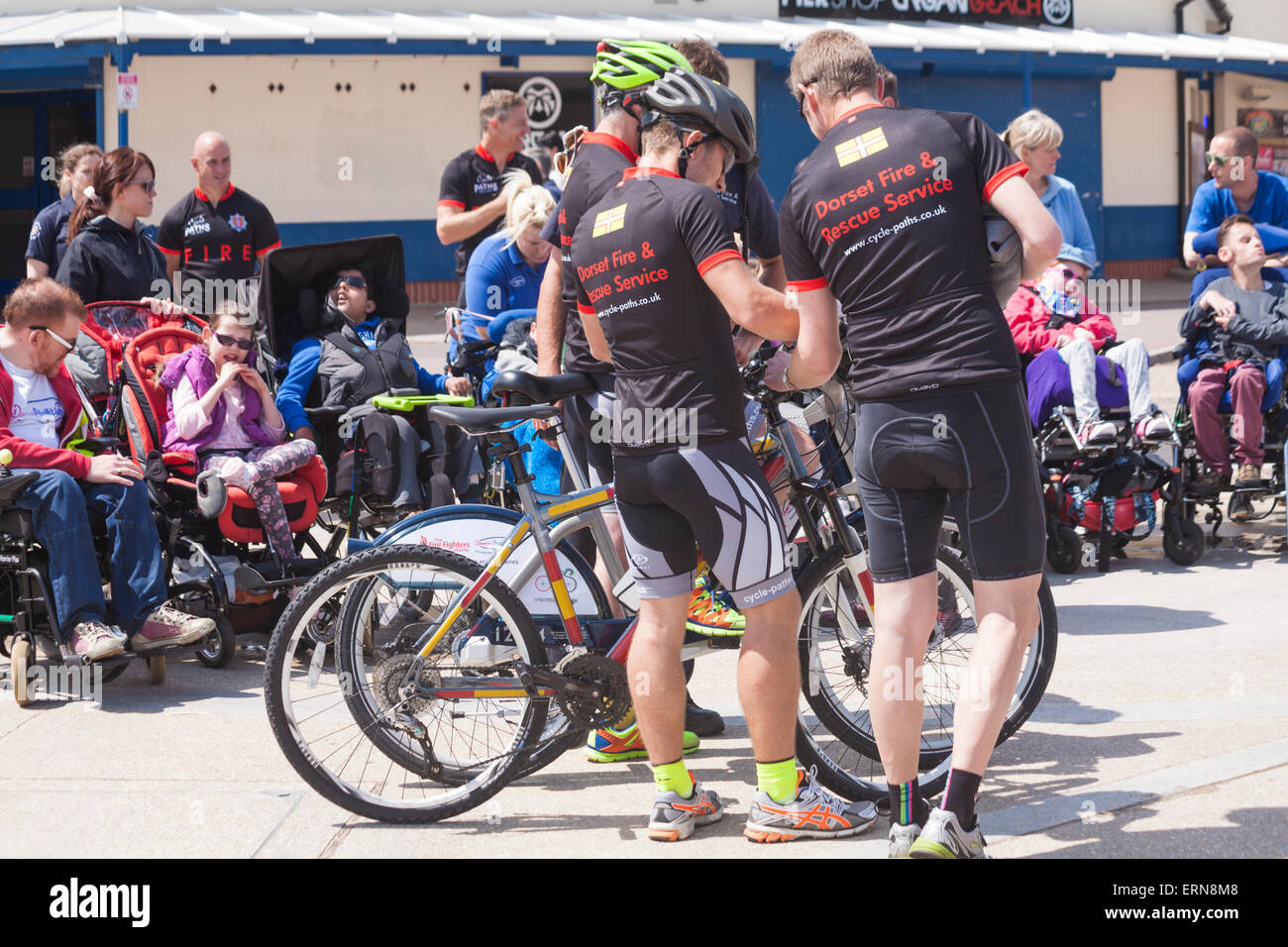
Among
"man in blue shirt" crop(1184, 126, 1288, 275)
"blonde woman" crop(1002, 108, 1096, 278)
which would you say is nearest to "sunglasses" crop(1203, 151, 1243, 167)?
"man in blue shirt" crop(1184, 126, 1288, 275)

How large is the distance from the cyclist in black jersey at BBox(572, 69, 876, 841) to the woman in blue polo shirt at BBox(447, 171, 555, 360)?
2347mm

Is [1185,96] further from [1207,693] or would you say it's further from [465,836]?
[465,836]

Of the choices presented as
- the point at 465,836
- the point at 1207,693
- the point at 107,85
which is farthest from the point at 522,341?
the point at 107,85

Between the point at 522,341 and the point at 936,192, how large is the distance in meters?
3.05

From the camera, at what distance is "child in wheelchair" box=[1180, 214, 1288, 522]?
7652 millimetres

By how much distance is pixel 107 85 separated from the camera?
18.2 metres

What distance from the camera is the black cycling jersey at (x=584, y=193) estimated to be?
181 inches

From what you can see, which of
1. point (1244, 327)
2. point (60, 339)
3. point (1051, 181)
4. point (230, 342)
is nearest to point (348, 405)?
point (230, 342)

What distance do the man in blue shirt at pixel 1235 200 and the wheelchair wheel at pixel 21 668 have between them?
6.28 meters

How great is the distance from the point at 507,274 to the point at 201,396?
55.4 inches

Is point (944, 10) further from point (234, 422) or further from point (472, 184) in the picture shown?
point (234, 422)

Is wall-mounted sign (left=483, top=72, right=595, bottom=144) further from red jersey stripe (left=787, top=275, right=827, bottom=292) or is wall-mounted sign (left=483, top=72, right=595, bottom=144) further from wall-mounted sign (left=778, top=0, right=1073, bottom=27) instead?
red jersey stripe (left=787, top=275, right=827, bottom=292)

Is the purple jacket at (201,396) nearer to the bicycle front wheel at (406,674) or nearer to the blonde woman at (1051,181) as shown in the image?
the bicycle front wheel at (406,674)
